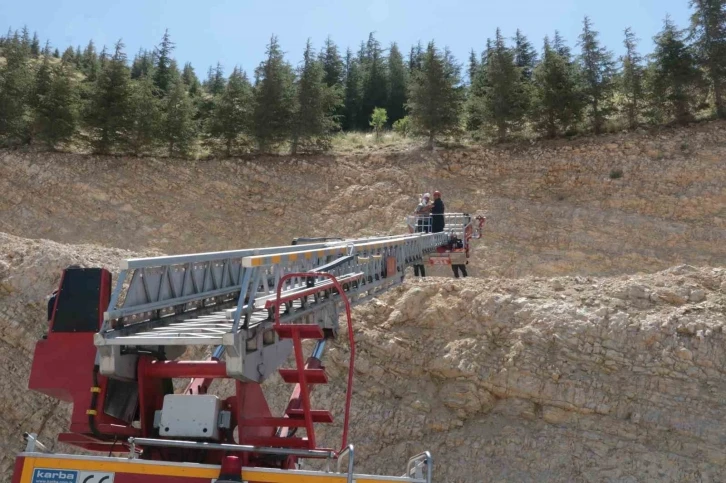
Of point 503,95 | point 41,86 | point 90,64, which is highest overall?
point 90,64

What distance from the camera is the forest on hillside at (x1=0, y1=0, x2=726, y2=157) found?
27500 mm

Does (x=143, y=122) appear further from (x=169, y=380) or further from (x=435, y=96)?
(x=169, y=380)

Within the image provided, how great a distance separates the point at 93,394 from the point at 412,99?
2695cm

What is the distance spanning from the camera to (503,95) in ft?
97.3

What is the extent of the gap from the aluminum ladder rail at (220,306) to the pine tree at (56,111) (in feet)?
82.9

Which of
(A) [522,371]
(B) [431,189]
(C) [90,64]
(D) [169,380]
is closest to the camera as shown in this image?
(D) [169,380]

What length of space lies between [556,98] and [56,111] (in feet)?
73.8

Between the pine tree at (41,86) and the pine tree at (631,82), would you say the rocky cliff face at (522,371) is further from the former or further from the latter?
the pine tree at (41,86)

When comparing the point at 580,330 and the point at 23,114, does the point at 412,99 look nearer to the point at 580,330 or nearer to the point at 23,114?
the point at 23,114

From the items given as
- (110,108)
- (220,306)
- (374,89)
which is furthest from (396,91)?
(220,306)

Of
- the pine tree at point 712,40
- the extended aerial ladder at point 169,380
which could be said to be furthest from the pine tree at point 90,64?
the extended aerial ladder at point 169,380

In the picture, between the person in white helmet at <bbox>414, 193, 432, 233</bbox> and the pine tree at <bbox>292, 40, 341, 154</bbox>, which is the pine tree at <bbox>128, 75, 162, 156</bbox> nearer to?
the pine tree at <bbox>292, 40, 341, 154</bbox>

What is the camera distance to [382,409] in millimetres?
11453

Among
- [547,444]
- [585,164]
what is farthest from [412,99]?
[547,444]
